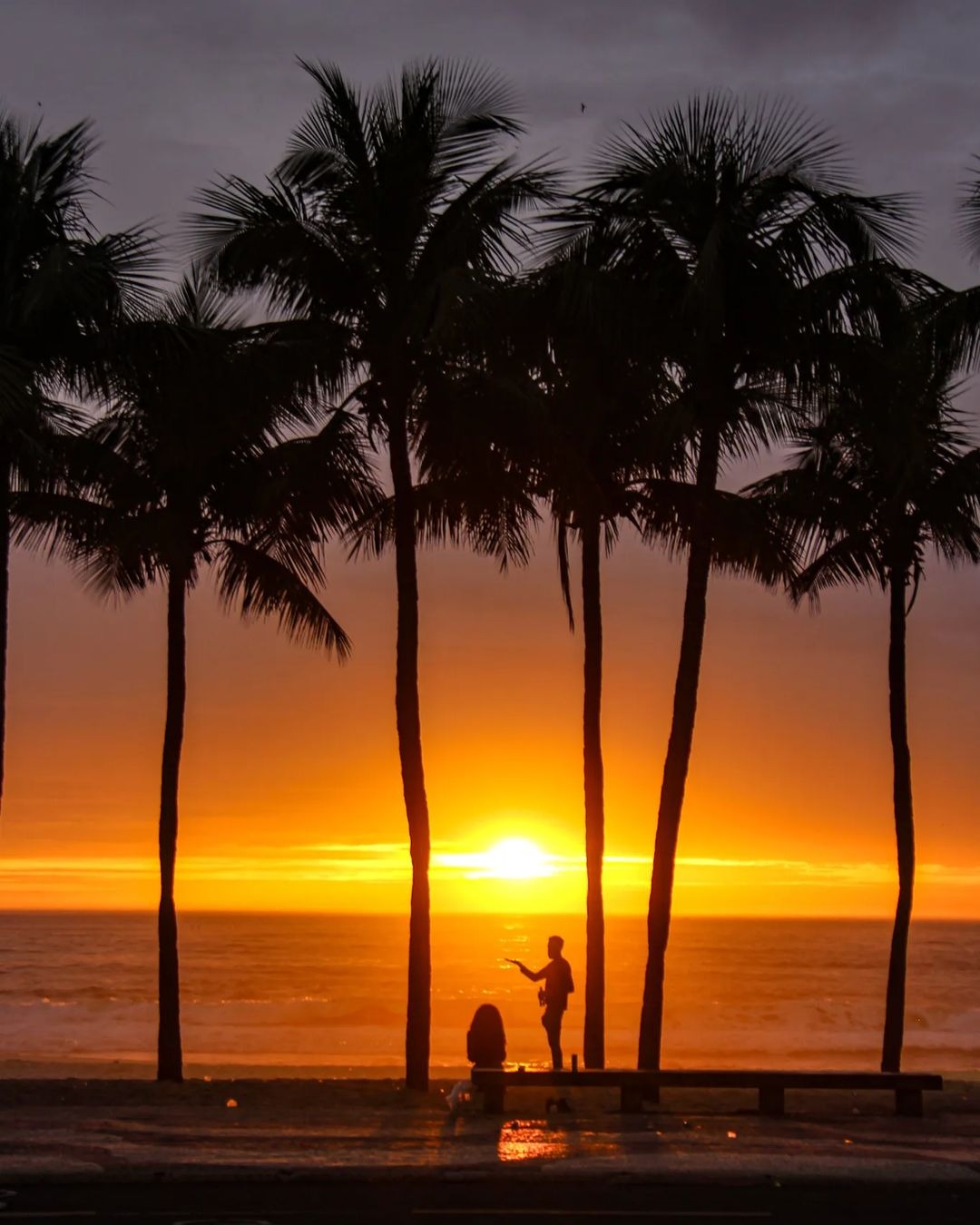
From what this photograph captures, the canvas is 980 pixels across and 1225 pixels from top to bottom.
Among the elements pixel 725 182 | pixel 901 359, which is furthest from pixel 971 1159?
pixel 725 182

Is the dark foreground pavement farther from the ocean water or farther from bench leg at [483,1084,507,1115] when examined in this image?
the ocean water

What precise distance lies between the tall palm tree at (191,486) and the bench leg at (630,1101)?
843 centimetres

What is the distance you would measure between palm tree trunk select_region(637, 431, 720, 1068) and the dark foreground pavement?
9152 mm

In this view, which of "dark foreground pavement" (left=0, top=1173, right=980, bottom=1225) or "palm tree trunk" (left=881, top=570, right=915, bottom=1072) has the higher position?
"palm tree trunk" (left=881, top=570, right=915, bottom=1072)

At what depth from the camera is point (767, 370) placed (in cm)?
2308

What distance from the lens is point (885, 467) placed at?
26.2 meters

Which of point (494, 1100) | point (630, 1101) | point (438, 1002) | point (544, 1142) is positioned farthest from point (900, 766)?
point (438, 1002)

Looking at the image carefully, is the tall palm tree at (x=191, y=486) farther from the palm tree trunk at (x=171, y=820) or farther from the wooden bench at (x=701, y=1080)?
the wooden bench at (x=701, y=1080)

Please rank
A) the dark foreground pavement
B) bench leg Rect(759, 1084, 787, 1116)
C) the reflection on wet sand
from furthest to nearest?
bench leg Rect(759, 1084, 787, 1116), the reflection on wet sand, the dark foreground pavement

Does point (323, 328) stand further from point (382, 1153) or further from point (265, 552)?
point (382, 1153)

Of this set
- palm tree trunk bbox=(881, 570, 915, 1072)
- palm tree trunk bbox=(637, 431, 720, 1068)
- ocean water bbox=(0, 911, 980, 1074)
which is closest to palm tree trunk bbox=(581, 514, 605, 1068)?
palm tree trunk bbox=(637, 431, 720, 1068)

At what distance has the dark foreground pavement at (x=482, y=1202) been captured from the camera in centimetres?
1150

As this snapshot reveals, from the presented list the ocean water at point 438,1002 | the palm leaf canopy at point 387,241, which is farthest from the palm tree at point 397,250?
the ocean water at point 438,1002

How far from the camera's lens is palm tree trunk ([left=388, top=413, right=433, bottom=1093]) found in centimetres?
2245
